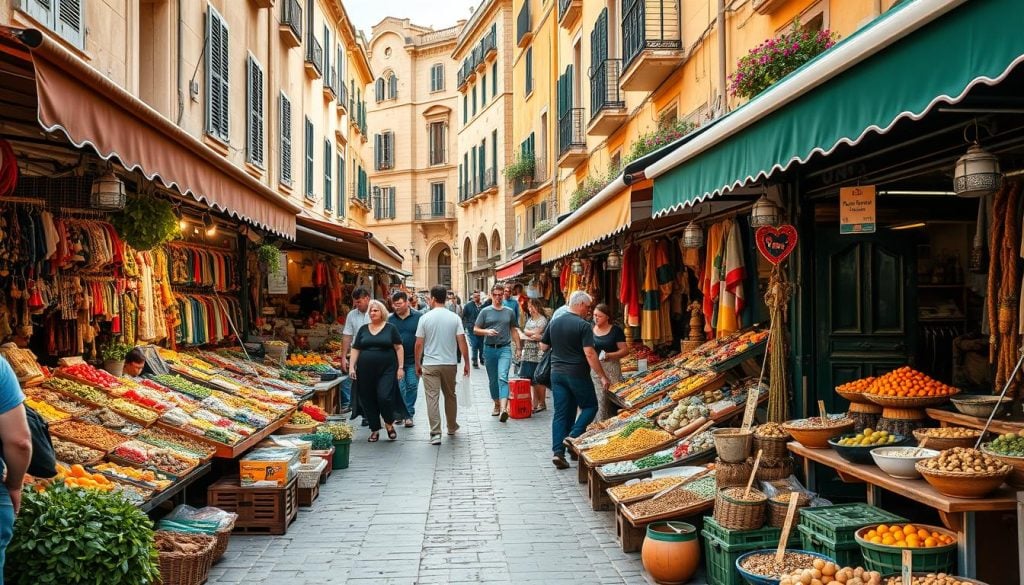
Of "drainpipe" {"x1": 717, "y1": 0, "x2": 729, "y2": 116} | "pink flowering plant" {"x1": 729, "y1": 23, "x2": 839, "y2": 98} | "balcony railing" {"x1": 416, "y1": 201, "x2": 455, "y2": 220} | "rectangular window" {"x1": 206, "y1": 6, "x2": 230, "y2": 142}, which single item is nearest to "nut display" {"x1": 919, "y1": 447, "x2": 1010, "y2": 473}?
"pink flowering plant" {"x1": 729, "y1": 23, "x2": 839, "y2": 98}

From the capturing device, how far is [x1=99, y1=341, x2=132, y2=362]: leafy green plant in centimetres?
827

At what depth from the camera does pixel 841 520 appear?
15.9 feet

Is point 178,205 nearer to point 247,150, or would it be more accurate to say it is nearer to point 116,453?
point 116,453

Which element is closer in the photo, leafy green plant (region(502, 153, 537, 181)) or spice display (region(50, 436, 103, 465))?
spice display (region(50, 436, 103, 465))

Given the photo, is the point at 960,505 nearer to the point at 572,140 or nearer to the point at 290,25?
the point at 290,25

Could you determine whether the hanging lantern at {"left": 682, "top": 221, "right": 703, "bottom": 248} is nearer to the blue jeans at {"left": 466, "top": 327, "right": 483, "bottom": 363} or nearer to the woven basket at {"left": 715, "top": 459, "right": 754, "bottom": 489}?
the woven basket at {"left": 715, "top": 459, "right": 754, "bottom": 489}

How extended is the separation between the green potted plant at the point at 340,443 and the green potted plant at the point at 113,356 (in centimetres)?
219

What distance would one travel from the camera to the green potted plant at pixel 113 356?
827 centimetres

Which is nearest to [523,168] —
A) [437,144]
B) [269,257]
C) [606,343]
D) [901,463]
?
[269,257]

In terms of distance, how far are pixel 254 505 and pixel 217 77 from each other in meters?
8.34

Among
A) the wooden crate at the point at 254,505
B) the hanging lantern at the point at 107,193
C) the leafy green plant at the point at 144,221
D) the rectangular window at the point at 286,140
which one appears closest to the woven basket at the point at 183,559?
the wooden crate at the point at 254,505

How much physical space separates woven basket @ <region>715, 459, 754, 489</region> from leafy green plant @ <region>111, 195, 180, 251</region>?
5.55 meters

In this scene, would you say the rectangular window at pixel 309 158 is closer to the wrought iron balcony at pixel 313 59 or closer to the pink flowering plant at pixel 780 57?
the wrought iron balcony at pixel 313 59

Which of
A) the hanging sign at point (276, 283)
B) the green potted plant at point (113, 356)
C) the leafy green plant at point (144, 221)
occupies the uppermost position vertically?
the leafy green plant at point (144, 221)
